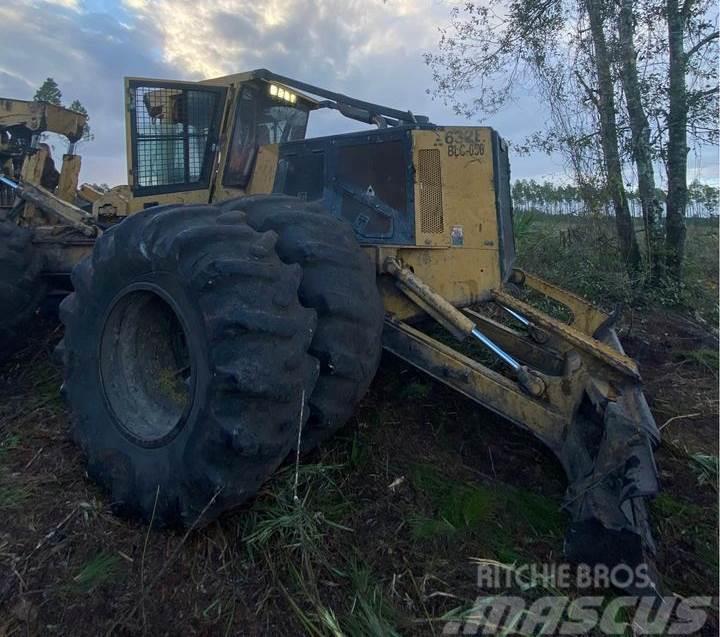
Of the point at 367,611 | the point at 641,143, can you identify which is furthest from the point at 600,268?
the point at 367,611

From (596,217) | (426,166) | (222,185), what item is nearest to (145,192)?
(222,185)

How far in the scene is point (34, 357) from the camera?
4.58 meters

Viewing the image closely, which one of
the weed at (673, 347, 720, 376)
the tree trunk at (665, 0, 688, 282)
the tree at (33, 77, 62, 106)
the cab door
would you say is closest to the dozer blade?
the weed at (673, 347, 720, 376)

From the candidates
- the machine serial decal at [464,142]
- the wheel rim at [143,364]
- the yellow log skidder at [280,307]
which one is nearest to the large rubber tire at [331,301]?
the yellow log skidder at [280,307]

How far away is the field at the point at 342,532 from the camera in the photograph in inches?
89.7

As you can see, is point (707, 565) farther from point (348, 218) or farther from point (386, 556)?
point (348, 218)

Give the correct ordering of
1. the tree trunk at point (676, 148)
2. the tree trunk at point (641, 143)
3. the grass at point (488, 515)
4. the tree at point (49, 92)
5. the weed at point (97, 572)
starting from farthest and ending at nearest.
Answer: the tree at point (49, 92)
the tree trunk at point (641, 143)
the tree trunk at point (676, 148)
the grass at point (488, 515)
the weed at point (97, 572)

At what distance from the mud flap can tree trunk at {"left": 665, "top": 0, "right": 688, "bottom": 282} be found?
5700 mm

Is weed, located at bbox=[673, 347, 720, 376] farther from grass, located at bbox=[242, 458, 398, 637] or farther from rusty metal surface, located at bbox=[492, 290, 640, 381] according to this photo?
grass, located at bbox=[242, 458, 398, 637]

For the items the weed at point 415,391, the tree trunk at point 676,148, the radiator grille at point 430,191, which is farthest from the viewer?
the tree trunk at point 676,148

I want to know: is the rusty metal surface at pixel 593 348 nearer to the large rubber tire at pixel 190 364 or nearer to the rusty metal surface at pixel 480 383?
the rusty metal surface at pixel 480 383

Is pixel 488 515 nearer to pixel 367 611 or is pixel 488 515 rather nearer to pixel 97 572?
pixel 367 611

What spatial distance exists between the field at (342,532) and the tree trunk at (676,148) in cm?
426

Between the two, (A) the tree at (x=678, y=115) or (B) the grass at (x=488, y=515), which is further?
(A) the tree at (x=678, y=115)
